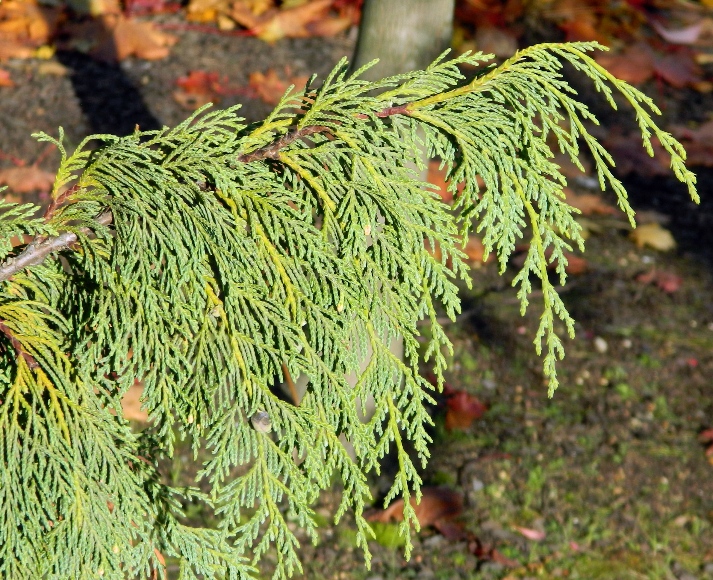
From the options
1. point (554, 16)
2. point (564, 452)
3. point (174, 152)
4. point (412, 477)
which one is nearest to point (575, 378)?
point (564, 452)

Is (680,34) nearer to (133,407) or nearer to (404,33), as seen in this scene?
(404,33)

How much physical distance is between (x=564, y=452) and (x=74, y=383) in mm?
2869

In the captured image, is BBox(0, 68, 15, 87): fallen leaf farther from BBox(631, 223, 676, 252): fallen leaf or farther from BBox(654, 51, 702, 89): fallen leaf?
BBox(654, 51, 702, 89): fallen leaf

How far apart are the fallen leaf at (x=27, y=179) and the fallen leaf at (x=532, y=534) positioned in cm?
341

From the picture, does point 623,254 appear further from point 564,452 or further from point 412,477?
point 412,477

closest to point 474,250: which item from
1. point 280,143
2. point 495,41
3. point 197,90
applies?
point 197,90

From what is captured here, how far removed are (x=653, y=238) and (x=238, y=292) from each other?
428 cm

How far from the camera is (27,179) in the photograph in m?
5.15

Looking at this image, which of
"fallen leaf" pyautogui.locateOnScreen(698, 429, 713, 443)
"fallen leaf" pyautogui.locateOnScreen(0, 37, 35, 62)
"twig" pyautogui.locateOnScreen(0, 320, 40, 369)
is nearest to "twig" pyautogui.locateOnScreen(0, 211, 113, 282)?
"twig" pyautogui.locateOnScreen(0, 320, 40, 369)

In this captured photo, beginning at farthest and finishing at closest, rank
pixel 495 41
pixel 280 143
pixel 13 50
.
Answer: pixel 495 41, pixel 13 50, pixel 280 143

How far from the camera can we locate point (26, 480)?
1697 mm

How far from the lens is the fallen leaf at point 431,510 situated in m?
3.75

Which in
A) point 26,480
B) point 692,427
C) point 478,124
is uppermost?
point 478,124

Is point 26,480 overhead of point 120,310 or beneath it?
beneath
